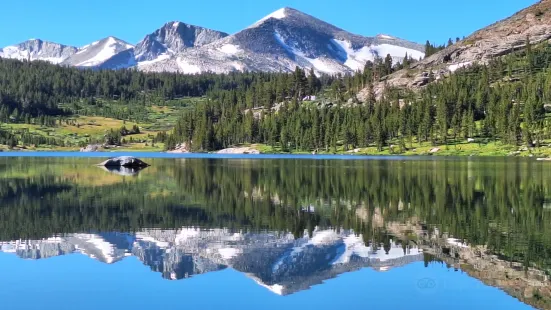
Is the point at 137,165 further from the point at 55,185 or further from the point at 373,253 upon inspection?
the point at 373,253

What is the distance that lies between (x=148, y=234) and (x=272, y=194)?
21.4 metres

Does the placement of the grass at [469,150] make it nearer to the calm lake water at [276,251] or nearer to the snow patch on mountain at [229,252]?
the calm lake water at [276,251]

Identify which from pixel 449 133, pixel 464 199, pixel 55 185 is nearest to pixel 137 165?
pixel 55 185

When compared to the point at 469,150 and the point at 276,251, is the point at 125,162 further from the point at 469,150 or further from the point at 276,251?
the point at 469,150

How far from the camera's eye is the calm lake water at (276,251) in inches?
821

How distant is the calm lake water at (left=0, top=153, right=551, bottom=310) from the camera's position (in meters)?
20.9

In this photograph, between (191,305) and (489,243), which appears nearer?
(191,305)

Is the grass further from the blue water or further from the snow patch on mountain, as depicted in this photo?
the blue water

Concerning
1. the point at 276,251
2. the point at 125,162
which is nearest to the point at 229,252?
the point at 276,251

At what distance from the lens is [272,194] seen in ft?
174

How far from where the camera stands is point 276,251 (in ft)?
93.5

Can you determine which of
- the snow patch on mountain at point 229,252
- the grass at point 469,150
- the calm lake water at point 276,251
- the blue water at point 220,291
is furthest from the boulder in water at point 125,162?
the grass at point 469,150

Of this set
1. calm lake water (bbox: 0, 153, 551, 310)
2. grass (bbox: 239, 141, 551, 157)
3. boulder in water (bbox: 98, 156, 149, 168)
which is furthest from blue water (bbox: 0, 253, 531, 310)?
grass (bbox: 239, 141, 551, 157)

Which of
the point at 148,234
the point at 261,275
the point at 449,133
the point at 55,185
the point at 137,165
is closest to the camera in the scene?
the point at 261,275
